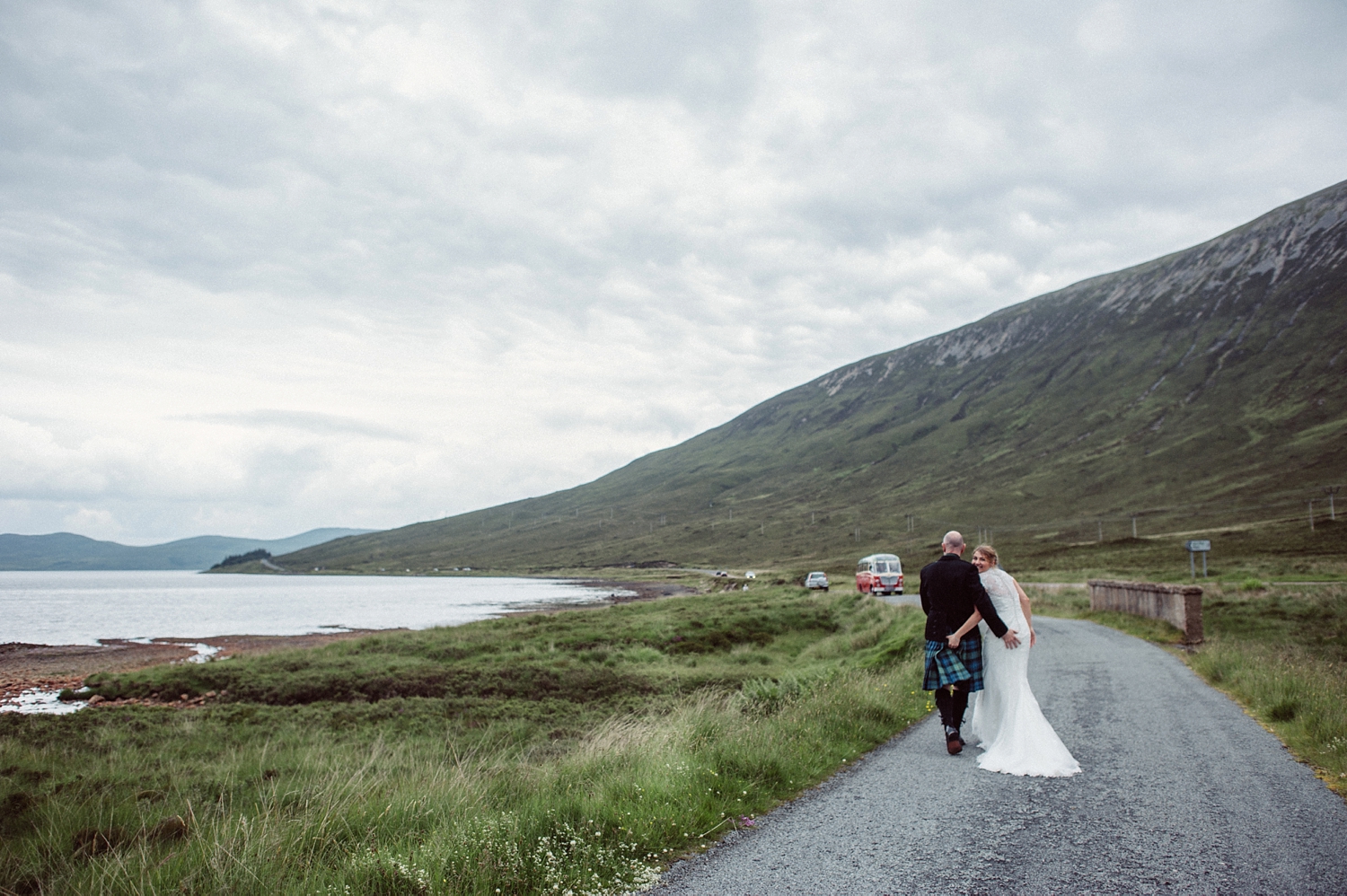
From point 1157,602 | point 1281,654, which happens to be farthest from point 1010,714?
point 1157,602

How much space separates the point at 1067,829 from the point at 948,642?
2787 mm

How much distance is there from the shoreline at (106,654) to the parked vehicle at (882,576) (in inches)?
1260

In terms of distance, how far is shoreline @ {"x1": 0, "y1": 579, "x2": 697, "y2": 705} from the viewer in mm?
28873

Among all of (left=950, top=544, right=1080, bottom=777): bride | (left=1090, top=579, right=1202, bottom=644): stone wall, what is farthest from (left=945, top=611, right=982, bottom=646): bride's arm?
(left=1090, top=579, right=1202, bottom=644): stone wall

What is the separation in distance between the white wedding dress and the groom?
0.52 ft

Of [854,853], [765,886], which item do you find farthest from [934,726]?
[765,886]

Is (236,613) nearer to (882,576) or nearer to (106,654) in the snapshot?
(106,654)

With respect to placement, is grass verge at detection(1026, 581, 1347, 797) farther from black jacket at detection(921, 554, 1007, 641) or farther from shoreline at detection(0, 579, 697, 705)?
shoreline at detection(0, 579, 697, 705)

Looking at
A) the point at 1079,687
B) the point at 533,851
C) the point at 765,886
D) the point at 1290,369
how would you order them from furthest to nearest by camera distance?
1. the point at 1290,369
2. the point at 1079,687
3. the point at 533,851
4. the point at 765,886

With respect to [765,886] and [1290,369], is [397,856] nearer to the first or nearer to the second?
[765,886]

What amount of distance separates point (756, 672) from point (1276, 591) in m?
20.9

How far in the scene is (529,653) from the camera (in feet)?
99.1

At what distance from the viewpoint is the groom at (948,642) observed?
8625 mm

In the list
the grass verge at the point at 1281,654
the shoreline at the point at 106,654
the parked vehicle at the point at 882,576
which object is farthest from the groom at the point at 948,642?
the parked vehicle at the point at 882,576
